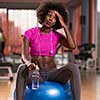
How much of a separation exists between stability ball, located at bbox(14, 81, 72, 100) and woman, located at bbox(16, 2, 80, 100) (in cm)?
8

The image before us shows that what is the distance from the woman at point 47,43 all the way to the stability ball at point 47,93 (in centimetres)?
8

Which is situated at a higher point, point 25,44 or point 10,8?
point 10,8

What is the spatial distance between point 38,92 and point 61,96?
0.19 metres

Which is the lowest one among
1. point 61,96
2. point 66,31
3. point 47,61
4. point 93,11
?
point 61,96

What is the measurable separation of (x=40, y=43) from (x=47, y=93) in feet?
1.44

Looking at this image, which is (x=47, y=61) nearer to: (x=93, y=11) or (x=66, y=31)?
(x=66, y=31)

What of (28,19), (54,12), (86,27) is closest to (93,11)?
(86,27)

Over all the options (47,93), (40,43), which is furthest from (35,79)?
(40,43)

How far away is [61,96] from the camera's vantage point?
2.84 metres

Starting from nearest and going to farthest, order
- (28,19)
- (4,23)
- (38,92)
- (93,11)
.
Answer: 1. (38,92)
2. (93,11)
3. (28,19)
4. (4,23)

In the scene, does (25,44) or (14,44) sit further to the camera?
(14,44)

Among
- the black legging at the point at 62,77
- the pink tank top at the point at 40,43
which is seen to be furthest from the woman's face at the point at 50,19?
the black legging at the point at 62,77

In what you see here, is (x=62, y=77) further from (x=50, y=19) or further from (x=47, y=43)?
(x=50, y=19)

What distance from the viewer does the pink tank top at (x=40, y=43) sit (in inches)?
116
